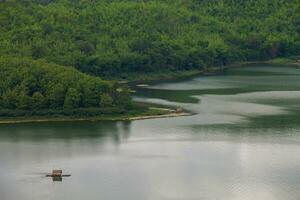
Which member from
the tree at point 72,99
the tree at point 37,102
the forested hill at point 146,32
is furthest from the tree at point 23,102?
the forested hill at point 146,32

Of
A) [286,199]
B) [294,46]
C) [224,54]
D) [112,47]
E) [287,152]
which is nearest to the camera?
Answer: [286,199]

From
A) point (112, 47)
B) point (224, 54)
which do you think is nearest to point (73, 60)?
point (112, 47)

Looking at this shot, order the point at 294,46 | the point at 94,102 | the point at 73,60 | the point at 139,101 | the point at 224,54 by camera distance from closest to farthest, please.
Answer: the point at 94,102, the point at 139,101, the point at 73,60, the point at 224,54, the point at 294,46

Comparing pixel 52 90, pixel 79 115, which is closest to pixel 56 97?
pixel 52 90

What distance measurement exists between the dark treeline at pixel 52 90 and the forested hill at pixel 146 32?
9.13 metres

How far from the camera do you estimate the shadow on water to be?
42700 millimetres

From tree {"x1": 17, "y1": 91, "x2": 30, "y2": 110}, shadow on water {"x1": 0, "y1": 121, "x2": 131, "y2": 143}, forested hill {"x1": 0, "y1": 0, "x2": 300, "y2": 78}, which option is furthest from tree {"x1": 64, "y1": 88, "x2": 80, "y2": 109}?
forested hill {"x1": 0, "y1": 0, "x2": 300, "y2": 78}

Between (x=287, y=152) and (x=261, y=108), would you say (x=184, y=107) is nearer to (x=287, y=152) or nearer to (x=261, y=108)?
(x=261, y=108)

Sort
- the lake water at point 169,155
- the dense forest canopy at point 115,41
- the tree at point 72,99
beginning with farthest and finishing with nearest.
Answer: the dense forest canopy at point 115,41 → the tree at point 72,99 → the lake water at point 169,155

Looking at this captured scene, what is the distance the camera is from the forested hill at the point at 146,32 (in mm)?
64562

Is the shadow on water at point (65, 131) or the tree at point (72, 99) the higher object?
the tree at point (72, 99)

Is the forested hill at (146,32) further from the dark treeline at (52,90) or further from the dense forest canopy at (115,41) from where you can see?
the dark treeline at (52,90)

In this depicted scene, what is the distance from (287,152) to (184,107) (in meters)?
13.3

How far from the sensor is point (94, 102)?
48.8 m
